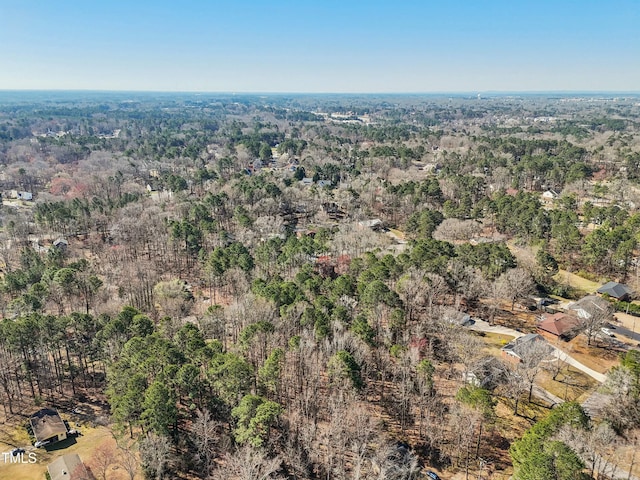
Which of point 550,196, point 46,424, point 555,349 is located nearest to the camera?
point 46,424

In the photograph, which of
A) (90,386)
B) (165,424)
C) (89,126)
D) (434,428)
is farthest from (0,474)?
(89,126)

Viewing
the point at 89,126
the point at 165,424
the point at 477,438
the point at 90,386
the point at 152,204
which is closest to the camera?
the point at 165,424

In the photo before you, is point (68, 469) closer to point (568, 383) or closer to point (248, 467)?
point (248, 467)

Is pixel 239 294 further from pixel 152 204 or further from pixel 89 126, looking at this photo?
pixel 89 126

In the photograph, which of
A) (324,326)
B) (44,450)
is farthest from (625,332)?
(44,450)

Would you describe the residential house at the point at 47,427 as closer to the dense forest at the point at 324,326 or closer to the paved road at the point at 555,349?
the dense forest at the point at 324,326

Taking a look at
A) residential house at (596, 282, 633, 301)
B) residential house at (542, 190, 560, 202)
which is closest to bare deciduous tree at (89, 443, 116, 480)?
residential house at (596, 282, 633, 301)
